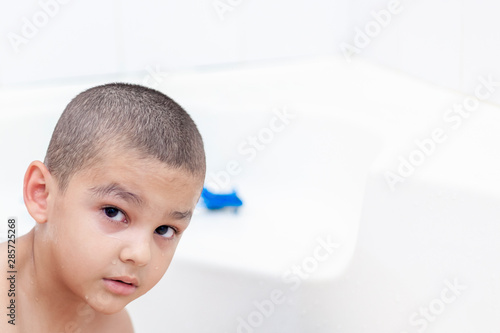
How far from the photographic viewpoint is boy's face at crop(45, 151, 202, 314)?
2.11 feet

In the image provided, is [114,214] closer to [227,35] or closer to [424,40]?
[424,40]

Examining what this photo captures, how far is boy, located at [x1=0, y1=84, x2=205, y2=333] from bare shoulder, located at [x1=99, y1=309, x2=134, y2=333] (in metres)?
0.13

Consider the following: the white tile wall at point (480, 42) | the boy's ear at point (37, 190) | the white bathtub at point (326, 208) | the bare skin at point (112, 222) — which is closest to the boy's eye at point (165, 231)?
the bare skin at point (112, 222)

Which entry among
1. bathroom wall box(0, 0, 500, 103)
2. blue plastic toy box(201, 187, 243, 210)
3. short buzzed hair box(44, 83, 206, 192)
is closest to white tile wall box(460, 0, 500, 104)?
bathroom wall box(0, 0, 500, 103)

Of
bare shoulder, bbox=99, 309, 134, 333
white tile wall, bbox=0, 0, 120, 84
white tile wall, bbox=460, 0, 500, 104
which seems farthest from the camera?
white tile wall, bbox=0, 0, 120, 84

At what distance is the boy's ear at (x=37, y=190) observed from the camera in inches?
27.4

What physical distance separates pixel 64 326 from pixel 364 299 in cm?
47

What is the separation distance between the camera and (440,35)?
4.23 ft

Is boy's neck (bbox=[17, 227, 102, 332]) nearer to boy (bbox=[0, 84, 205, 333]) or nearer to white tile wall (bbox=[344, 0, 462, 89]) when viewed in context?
boy (bbox=[0, 84, 205, 333])

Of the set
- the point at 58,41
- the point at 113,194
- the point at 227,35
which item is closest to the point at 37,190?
the point at 113,194

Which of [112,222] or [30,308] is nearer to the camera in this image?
[112,222]

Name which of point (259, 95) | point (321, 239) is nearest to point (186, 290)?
point (321, 239)

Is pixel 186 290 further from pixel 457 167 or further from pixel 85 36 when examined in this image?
pixel 85 36

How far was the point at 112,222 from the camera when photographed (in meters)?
0.65
